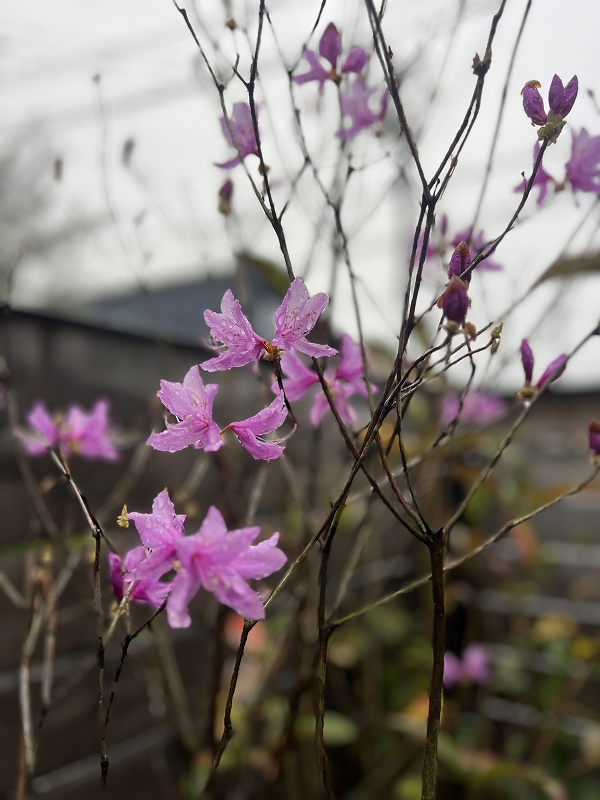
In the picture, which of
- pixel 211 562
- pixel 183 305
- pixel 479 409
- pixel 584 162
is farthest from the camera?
pixel 183 305

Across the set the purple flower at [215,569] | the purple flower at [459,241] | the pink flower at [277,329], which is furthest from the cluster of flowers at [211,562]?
the purple flower at [459,241]

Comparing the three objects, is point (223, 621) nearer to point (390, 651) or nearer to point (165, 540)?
point (165, 540)

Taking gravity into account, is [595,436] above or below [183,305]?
below

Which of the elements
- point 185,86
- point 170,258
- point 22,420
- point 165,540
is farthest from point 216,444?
point 185,86

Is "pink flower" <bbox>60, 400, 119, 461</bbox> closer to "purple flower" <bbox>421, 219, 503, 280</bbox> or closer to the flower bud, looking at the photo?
the flower bud

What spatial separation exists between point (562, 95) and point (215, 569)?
36 centimetres

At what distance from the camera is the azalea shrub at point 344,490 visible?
40cm

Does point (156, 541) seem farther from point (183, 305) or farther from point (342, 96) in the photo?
point (183, 305)

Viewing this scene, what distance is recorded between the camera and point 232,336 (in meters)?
0.43

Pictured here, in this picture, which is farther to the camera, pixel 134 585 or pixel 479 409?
pixel 479 409

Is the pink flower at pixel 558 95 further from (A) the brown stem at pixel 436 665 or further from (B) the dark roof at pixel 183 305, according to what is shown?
(B) the dark roof at pixel 183 305

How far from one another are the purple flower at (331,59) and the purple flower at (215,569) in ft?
1.45

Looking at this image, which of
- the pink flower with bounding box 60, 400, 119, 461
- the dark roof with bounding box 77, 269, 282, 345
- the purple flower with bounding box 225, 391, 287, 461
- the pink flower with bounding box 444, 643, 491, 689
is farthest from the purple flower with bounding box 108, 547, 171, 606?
the dark roof with bounding box 77, 269, 282, 345

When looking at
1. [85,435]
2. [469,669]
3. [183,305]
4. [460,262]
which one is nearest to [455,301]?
[460,262]
